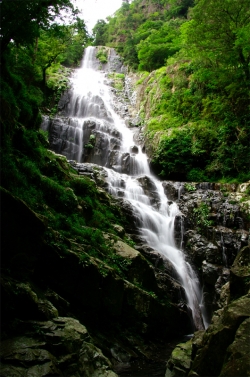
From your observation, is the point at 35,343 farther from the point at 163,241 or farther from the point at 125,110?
the point at 125,110

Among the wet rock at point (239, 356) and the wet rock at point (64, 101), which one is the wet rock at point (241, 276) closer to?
the wet rock at point (239, 356)

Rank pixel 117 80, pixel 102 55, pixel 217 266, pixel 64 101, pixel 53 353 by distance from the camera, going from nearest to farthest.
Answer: pixel 53 353
pixel 217 266
pixel 64 101
pixel 117 80
pixel 102 55

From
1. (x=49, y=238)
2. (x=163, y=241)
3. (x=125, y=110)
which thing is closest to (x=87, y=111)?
(x=125, y=110)

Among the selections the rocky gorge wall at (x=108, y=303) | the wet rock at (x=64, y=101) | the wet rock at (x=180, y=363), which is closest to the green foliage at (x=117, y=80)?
the wet rock at (x=64, y=101)

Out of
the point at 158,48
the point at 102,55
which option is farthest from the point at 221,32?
the point at 102,55

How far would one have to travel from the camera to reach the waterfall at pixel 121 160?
1220cm

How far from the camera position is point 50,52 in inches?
824

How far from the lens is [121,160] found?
19906 mm

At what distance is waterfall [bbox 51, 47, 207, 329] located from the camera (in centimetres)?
1220

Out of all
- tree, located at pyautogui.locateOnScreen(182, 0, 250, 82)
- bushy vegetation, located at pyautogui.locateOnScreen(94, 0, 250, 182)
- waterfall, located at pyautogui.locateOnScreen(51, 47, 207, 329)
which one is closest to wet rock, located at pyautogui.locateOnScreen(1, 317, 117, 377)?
waterfall, located at pyautogui.locateOnScreen(51, 47, 207, 329)

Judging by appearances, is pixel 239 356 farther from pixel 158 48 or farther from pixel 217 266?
pixel 158 48

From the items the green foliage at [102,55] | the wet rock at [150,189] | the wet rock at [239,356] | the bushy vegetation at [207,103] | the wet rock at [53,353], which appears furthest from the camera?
the green foliage at [102,55]

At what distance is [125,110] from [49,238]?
24912mm

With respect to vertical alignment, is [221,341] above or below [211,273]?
below
